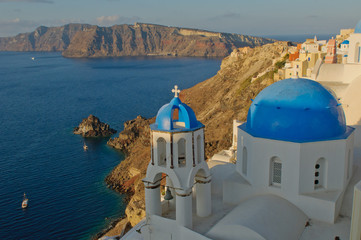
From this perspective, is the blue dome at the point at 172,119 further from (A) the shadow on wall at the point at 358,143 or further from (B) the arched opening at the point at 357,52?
(B) the arched opening at the point at 357,52

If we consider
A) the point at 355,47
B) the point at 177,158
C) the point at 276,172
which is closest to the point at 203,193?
the point at 177,158

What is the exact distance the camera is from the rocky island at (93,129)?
153 feet

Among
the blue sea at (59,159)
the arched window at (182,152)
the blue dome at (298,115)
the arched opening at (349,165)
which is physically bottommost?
the blue sea at (59,159)

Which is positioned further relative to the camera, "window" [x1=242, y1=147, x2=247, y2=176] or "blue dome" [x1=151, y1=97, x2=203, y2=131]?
"window" [x1=242, y1=147, x2=247, y2=176]

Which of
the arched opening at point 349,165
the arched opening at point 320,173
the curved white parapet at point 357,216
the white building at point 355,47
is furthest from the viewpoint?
the white building at point 355,47

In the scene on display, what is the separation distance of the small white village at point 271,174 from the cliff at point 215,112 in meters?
11.3

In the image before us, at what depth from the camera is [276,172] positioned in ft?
36.6

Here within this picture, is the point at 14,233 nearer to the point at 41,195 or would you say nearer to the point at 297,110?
the point at 41,195

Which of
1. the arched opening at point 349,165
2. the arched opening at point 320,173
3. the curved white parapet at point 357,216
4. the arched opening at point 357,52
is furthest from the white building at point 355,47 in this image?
the curved white parapet at point 357,216

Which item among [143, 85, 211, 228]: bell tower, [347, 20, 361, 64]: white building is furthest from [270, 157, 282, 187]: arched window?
[347, 20, 361, 64]: white building

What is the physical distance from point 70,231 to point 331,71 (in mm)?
20045

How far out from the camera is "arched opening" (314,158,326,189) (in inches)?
427

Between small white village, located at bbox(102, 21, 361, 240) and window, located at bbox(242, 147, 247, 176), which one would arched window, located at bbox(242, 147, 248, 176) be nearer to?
window, located at bbox(242, 147, 247, 176)

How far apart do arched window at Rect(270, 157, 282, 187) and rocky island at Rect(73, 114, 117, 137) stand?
38008mm
